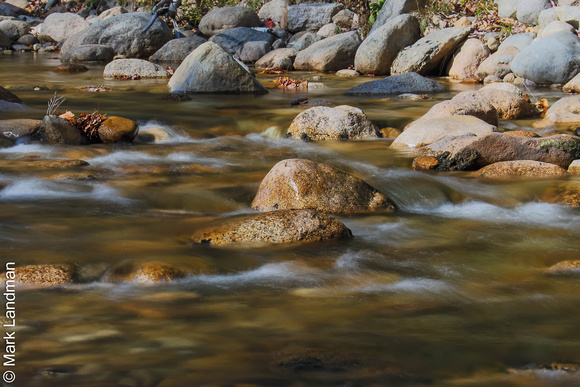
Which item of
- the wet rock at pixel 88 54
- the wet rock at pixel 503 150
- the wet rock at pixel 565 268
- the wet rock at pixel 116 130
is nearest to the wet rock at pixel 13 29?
the wet rock at pixel 88 54

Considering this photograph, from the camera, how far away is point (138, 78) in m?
14.6

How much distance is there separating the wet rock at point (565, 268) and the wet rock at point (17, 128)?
6.03 metres

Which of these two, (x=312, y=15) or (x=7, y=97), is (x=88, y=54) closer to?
(x=312, y=15)

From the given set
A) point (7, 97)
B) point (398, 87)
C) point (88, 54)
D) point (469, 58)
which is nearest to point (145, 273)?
point (7, 97)

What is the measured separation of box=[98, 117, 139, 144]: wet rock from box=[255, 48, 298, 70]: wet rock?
9.73 meters

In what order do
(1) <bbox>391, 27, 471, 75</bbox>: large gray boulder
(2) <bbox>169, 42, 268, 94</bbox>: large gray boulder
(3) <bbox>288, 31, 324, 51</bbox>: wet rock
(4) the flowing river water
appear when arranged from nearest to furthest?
(4) the flowing river water, (2) <bbox>169, 42, 268, 94</bbox>: large gray boulder, (1) <bbox>391, 27, 471, 75</bbox>: large gray boulder, (3) <bbox>288, 31, 324, 51</bbox>: wet rock

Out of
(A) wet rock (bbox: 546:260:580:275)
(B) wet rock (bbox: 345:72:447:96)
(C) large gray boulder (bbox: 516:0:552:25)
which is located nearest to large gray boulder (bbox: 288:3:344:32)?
(C) large gray boulder (bbox: 516:0:552:25)

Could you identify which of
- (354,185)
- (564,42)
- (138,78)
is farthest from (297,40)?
(354,185)

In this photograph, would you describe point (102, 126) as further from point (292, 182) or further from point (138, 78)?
point (138, 78)

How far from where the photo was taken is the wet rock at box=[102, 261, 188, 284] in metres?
3.75

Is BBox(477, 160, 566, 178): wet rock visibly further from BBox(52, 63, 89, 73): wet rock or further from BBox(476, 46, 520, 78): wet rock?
BBox(52, 63, 89, 73): wet rock

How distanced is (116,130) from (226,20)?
1522 centimetres

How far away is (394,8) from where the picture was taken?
Answer: 1805 centimetres

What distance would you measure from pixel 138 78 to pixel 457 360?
12.9 metres
